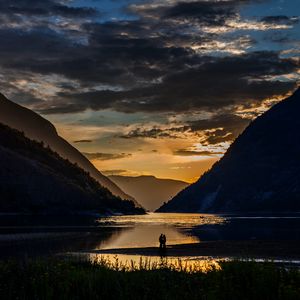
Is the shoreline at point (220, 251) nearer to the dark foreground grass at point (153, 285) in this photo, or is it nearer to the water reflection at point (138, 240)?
the water reflection at point (138, 240)

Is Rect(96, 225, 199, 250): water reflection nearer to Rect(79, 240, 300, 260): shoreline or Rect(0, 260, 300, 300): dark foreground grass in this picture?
Rect(79, 240, 300, 260): shoreline

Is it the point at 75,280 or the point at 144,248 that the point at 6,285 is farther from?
the point at 144,248

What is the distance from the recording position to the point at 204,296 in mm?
19484

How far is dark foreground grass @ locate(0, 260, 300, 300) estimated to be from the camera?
65.8 ft

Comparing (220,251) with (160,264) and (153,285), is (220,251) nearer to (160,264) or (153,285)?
(160,264)

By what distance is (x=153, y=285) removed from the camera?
21.5 meters

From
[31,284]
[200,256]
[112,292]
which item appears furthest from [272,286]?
[200,256]

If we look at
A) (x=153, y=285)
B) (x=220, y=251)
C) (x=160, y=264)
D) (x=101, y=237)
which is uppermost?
(x=160, y=264)

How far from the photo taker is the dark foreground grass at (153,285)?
20.0m

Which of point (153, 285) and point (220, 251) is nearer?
point (153, 285)

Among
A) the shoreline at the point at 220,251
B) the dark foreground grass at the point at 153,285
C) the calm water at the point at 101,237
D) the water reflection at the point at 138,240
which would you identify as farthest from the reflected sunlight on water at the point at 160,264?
the water reflection at the point at 138,240

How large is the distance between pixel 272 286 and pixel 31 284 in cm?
955

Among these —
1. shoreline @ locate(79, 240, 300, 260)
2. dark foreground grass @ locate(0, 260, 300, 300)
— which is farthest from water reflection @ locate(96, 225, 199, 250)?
dark foreground grass @ locate(0, 260, 300, 300)

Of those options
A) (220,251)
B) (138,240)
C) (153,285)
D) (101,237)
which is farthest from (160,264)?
(101,237)
